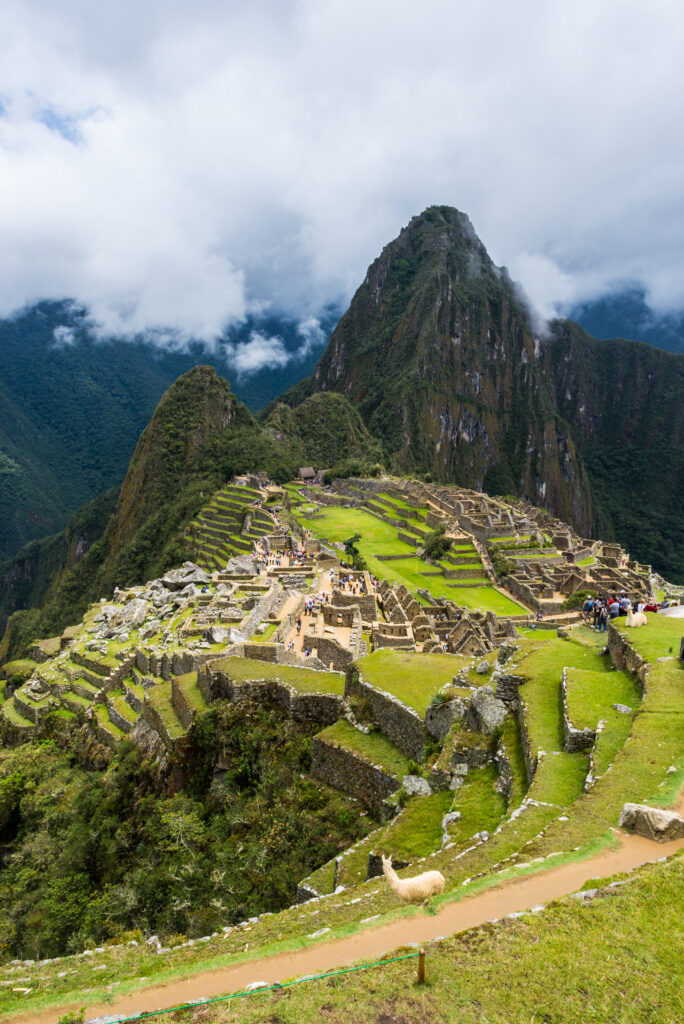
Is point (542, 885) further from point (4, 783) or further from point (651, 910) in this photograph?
point (4, 783)

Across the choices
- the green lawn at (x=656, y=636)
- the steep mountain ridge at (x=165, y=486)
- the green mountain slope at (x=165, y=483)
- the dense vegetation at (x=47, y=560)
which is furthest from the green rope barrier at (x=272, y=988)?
the dense vegetation at (x=47, y=560)

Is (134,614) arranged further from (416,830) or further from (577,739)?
(577,739)

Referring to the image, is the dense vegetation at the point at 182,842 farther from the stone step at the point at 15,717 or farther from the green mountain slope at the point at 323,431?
the green mountain slope at the point at 323,431

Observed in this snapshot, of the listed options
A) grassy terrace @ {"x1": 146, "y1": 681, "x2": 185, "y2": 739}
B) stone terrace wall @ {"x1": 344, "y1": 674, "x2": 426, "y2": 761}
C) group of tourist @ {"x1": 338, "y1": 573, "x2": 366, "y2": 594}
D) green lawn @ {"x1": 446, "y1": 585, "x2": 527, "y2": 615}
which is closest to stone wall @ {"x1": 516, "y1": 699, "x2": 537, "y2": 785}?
stone terrace wall @ {"x1": 344, "y1": 674, "x2": 426, "y2": 761}

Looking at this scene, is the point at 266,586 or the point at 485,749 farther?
the point at 266,586

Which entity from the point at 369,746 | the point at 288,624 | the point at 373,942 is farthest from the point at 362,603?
the point at 373,942

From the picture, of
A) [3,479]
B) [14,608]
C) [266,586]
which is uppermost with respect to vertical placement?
[3,479]

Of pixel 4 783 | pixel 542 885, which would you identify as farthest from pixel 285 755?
pixel 4 783
